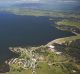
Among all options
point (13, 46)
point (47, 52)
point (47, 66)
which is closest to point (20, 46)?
point (13, 46)

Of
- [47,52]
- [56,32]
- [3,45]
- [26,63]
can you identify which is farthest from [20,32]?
[26,63]

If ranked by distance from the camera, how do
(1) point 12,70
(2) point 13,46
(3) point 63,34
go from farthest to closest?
(3) point 63,34
(2) point 13,46
(1) point 12,70

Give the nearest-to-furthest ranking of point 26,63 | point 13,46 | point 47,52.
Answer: point 26,63, point 47,52, point 13,46

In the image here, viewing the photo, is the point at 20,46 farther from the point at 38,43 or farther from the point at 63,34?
the point at 63,34

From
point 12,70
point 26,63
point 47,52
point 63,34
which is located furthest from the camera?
point 63,34

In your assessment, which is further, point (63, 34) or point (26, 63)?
point (63, 34)

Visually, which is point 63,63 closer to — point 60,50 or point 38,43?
point 60,50

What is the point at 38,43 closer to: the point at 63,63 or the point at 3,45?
the point at 3,45

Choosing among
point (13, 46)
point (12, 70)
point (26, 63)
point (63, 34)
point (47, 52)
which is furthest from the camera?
point (63, 34)

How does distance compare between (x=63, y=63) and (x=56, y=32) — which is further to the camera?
(x=56, y=32)
